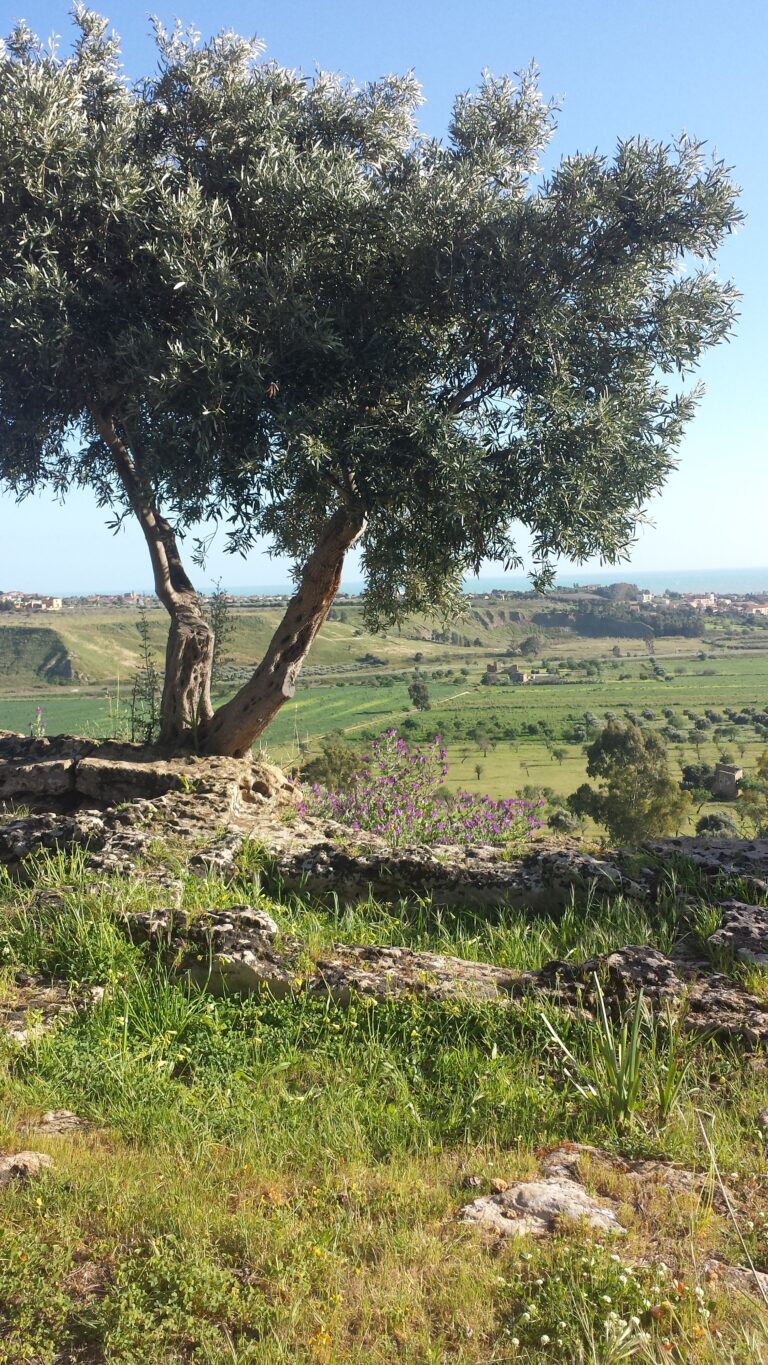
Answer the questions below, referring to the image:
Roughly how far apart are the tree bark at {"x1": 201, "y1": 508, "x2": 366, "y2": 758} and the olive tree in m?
0.04

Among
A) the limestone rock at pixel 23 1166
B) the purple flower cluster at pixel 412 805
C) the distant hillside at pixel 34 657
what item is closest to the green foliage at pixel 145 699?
the purple flower cluster at pixel 412 805

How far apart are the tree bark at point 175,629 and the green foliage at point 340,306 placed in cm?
28

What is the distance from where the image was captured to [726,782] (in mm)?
34906

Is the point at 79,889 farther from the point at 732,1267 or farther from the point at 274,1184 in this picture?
the point at 732,1267

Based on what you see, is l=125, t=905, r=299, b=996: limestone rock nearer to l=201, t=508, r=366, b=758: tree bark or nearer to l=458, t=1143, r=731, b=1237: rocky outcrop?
l=458, t=1143, r=731, b=1237: rocky outcrop

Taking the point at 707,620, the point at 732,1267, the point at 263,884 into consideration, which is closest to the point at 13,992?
the point at 263,884

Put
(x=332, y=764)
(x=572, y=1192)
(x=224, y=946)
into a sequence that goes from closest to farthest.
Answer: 1. (x=572, y=1192)
2. (x=224, y=946)
3. (x=332, y=764)

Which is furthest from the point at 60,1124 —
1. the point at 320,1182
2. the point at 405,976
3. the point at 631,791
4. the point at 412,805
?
the point at 631,791

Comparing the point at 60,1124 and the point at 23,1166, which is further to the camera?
the point at 60,1124

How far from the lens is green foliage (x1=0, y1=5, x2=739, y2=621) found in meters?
9.48

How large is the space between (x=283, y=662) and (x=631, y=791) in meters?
24.8

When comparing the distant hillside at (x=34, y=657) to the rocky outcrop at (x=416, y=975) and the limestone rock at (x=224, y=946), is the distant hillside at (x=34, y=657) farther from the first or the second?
the rocky outcrop at (x=416, y=975)

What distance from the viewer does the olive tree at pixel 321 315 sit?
9.50 meters

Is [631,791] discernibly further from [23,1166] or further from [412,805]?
[23,1166]
